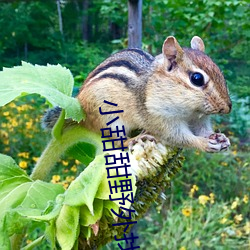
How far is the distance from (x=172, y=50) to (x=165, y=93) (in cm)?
7

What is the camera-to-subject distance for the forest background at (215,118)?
215cm

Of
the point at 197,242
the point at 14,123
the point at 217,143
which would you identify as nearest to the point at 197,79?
the point at 217,143

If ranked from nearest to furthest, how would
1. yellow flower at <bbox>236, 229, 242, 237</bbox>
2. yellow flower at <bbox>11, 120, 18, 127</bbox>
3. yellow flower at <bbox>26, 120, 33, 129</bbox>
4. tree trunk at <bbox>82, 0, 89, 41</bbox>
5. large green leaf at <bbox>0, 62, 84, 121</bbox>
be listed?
large green leaf at <bbox>0, 62, 84, 121</bbox> → yellow flower at <bbox>236, 229, 242, 237</bbox> → yellow flower at <bbox>11, 120, 18, 127</bbox> → yellow flower at <bbox>26, 120, 33, 129</bbox> → tree trunk at <bbox>82, 0, 89, 41</bbox>

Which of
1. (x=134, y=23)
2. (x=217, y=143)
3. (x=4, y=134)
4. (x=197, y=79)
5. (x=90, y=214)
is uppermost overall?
(x=4, y=134)

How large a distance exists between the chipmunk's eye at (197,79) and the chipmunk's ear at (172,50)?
0.04 m

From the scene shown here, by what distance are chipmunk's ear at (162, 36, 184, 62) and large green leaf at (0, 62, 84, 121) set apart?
163 mm

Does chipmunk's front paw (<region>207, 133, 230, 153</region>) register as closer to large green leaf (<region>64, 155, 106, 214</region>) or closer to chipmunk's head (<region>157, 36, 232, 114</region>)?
chipmunk's head (<region>157, 36, 232, 114</region>)

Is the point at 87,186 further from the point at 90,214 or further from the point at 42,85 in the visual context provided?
the point at 42,85

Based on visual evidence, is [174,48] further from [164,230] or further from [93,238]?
[164,230]

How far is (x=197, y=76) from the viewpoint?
2.31ft

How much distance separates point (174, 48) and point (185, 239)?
1.55m

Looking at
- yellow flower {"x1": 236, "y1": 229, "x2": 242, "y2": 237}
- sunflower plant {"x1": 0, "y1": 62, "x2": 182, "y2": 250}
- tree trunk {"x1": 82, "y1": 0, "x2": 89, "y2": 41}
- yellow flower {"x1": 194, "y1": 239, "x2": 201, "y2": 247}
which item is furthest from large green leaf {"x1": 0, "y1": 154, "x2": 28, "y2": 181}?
tree trunk {"x1": 82, "y1": 0, "x2": 89, "y2": 41}

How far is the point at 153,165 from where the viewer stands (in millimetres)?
501

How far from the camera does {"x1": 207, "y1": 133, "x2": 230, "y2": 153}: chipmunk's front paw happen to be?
61 centimetres
